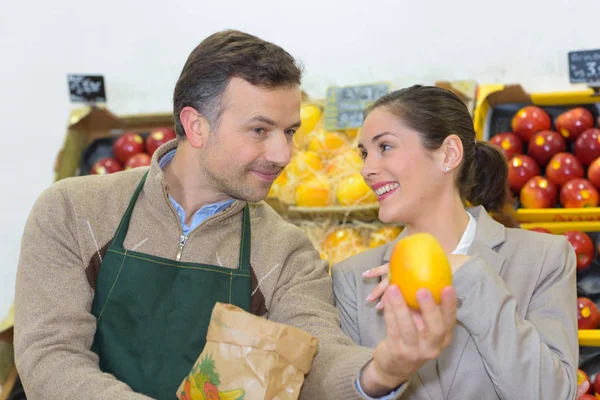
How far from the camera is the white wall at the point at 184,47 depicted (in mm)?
4027

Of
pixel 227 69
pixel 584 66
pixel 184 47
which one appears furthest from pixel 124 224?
pixel 184 47

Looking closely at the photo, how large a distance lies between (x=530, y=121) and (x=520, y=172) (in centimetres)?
27

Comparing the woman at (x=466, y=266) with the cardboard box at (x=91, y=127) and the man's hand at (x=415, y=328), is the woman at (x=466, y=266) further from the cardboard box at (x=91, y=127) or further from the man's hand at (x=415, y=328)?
the cardboard box at (x=91, y=127)

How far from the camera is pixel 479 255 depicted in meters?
2.07

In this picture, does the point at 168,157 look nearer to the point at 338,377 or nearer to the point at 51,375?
the point at 51,375

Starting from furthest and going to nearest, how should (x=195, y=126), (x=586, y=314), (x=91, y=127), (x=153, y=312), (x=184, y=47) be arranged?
1. (x=184, y=47)
2. (x=91, y=127)
3. (x=586, y=314)
4. (x=195, y=126)
5. (x=153, y=312)

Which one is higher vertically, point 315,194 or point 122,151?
point 122,151

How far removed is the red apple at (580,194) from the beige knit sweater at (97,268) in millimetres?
1446

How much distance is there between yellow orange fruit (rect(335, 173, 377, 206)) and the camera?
3447 millimetres

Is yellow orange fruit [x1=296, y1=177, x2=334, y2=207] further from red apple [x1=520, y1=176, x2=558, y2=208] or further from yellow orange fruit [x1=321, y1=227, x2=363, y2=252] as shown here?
red apple [x1=520, y1=176, x2=558, y2=208]

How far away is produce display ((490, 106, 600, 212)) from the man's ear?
1540 millimetres

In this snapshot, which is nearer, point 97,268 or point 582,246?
point 97,268

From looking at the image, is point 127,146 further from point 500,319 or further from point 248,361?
point 500,319

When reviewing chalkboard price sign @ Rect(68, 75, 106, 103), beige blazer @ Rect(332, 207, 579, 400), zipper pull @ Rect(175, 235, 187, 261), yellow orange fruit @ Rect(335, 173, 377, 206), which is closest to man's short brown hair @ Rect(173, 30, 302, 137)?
zipper pull @ Rect(175, 235, 187, 261)
